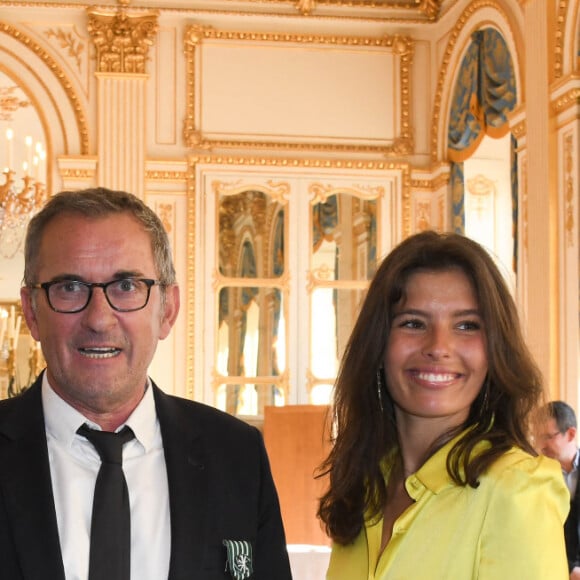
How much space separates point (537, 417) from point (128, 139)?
20.7ft

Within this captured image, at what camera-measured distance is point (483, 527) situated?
6.25 feet

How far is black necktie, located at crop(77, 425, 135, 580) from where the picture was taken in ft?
5.95

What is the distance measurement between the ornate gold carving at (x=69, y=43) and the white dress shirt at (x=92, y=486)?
6494 millimetres

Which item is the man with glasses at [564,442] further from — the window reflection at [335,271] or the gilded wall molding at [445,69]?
the gilded wall molding at [445,69]

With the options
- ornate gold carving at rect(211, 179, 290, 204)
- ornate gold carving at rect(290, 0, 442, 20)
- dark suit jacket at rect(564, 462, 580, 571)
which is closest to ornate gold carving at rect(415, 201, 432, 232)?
ornate gold carving at rect(211, 179, 290, 204)

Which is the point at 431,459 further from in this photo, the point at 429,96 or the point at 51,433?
the point at 429,96

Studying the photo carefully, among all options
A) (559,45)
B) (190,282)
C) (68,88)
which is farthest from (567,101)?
(68,88)

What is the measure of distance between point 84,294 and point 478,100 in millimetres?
6127

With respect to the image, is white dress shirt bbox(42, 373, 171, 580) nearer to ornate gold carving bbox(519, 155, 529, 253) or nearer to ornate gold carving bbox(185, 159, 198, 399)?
ornate gold carving bbox(519, 155, 529, 253)

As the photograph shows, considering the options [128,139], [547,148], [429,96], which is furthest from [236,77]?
[547,148]

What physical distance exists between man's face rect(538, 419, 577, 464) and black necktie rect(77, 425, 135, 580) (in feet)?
10.9

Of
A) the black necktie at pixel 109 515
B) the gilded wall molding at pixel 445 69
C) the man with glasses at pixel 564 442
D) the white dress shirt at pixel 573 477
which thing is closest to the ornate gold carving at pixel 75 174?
the gilded wall molding at pixel 445 69

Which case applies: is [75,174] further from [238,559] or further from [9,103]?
[238,559]

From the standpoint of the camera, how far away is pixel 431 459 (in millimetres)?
2084
